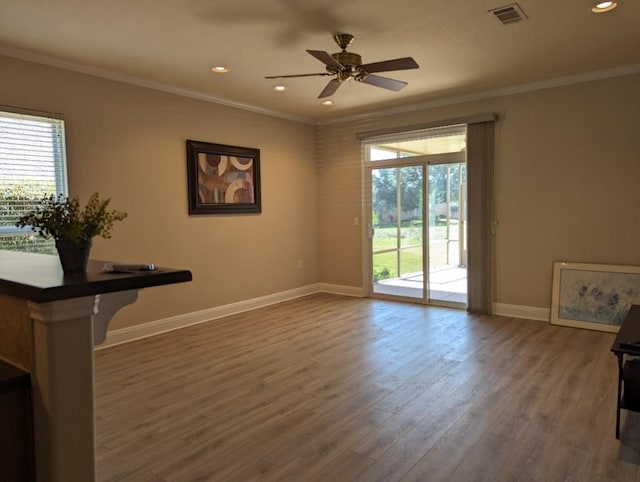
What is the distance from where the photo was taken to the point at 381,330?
189 inches

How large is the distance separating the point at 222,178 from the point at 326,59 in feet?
8.38

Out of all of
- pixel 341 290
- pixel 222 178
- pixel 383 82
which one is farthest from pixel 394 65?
pixel 341 290

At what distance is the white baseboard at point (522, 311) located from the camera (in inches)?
199

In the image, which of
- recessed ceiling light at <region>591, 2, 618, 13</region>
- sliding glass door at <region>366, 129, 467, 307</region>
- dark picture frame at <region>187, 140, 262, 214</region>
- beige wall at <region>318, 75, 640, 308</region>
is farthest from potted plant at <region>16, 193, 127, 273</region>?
sliding glass door at <region>366, 129, 467, 307</region>

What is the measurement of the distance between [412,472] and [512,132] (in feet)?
13.9

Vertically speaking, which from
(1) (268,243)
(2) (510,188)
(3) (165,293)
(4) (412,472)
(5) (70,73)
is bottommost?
(4) (412,472)

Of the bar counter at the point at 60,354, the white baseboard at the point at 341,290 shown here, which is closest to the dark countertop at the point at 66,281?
the bar counter at the point at 60,354

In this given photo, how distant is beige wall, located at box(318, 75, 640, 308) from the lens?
179 inches

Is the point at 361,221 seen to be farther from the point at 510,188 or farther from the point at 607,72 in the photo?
the point at 607,72

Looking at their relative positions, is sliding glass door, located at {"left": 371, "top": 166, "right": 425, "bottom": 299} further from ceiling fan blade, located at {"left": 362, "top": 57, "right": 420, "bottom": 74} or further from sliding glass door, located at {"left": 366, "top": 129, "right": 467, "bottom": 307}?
ceiling fan blade, located at {"left": 362, "top": 57, "right": 420, "bottom": 74}

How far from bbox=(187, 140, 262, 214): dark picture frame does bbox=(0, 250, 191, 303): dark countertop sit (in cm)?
360

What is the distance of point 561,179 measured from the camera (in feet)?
16.1

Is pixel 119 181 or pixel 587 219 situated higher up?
pixel 119 181

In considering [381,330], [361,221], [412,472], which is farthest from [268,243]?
[412,472]
